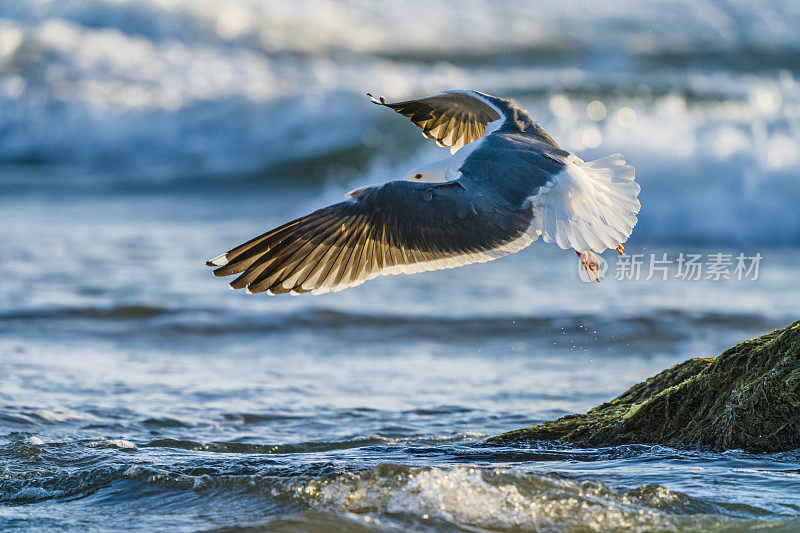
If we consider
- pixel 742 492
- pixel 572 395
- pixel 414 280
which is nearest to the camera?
pixel 742 492

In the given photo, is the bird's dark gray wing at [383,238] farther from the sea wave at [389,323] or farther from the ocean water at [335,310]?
the sea wave at [389,323]

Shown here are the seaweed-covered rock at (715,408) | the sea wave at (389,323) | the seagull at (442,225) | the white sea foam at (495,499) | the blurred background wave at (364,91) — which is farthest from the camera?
the blurred background wave at (364,91)

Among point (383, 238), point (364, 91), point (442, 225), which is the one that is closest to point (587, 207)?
point (442, 225)

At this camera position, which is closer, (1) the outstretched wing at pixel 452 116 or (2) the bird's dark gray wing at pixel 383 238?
(2) the bird's dark gray wing at pixel 383 238

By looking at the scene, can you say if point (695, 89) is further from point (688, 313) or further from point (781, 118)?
point (688, 313)

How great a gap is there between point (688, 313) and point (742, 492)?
4529 millimetres

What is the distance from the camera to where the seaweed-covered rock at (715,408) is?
333cm

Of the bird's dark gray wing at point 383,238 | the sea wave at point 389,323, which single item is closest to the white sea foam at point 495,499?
the bird's dark gray wing at point 383,238

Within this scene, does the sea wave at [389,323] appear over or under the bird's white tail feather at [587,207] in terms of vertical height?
under

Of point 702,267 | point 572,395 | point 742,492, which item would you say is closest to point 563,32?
point 702,267

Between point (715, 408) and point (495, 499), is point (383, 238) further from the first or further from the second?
point (715, 408)

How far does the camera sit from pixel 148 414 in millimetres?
4965

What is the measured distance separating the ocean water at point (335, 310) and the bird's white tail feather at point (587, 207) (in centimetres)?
82

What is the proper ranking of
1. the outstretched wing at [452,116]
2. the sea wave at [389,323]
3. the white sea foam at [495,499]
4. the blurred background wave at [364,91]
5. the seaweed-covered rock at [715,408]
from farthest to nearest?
the blurred background wave at [364,91]
the sea wave at [389,323]
the outstretched wing at [452,116]
the seaweed-covered rock at [715,408]
the white sea foam at [495,499]
